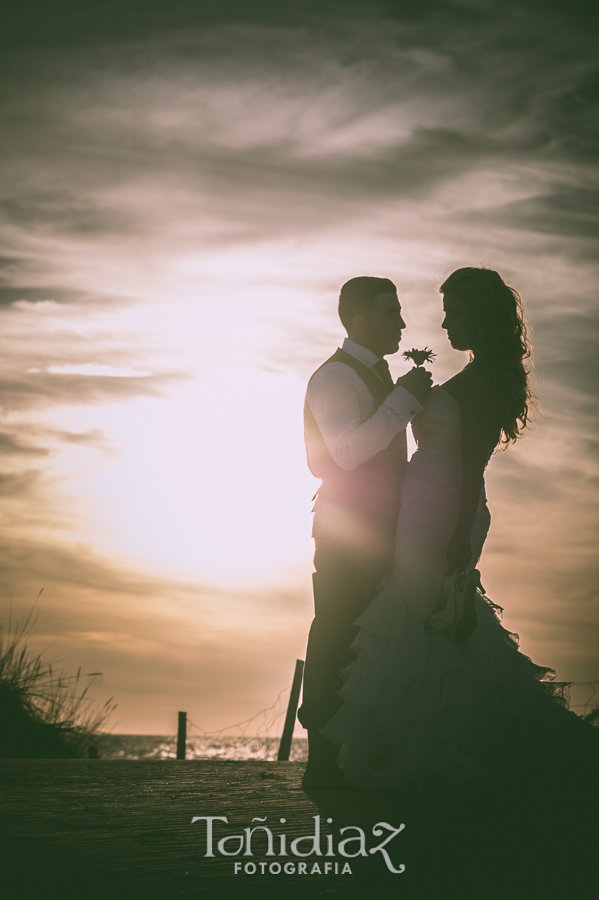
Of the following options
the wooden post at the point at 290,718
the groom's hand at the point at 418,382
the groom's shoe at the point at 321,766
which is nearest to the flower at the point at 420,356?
the groom's hand at the point at 418,382

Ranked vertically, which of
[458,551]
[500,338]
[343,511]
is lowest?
[458,551]

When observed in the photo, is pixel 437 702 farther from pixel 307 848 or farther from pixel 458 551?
pixel 307 848

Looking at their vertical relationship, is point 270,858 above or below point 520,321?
below

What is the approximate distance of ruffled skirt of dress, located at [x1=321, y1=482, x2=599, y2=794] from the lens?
12.6 ft

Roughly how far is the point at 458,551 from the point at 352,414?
96 cm

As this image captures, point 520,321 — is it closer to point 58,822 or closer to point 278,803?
point 278,803

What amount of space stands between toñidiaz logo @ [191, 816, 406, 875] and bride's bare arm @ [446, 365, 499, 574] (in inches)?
62.7

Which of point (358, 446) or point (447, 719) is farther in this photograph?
point (358, 446)

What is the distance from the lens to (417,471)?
14.7 feet

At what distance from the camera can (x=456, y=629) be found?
4.15m

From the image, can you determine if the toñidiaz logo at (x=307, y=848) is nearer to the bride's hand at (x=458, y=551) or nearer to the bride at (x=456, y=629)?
the bride at (x=456, y=629)

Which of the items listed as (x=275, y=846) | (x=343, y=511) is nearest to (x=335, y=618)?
(x=343, y=511)

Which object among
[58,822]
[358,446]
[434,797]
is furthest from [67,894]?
[358,446]

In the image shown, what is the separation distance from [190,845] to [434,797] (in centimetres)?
137
